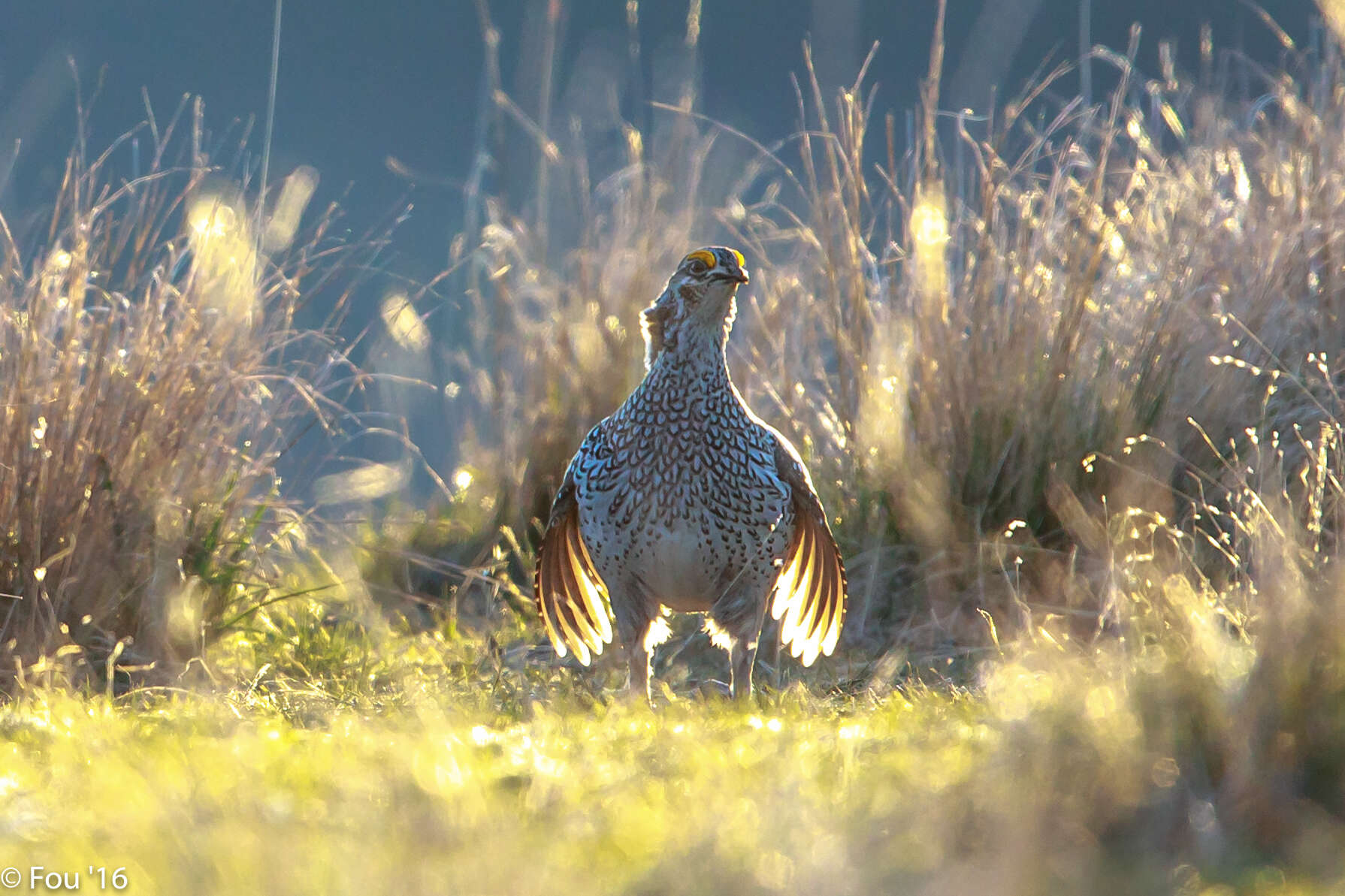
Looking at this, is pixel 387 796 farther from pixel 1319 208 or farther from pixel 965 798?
pixel 1319 208

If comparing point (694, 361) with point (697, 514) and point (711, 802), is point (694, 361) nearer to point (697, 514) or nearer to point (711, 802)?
point (697, 514)

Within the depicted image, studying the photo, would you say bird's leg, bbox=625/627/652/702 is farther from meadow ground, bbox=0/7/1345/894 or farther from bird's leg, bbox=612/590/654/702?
meadow ground, bbox=0/7/1345/894

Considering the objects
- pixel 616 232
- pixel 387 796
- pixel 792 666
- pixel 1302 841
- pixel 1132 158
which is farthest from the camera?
pixel 1132 158

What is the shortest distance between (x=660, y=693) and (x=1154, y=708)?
230cm

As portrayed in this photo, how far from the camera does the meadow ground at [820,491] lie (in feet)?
7.52

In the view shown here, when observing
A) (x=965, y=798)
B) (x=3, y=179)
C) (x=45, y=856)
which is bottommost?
(x=45, y=856)

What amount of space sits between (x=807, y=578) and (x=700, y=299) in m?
0.90

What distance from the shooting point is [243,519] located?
16.2 ft

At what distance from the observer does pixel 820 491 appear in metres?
5.54

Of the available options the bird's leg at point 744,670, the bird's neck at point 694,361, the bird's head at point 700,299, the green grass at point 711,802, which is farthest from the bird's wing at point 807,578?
the green grass at point 711,802

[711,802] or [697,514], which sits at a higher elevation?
[711,802]

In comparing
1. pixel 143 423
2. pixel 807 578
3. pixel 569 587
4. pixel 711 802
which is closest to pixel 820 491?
pixel 807 578

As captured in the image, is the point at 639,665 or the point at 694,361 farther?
the point at 694,361

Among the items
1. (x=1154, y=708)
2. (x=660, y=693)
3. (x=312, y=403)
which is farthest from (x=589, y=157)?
(x=1154, y=708)
